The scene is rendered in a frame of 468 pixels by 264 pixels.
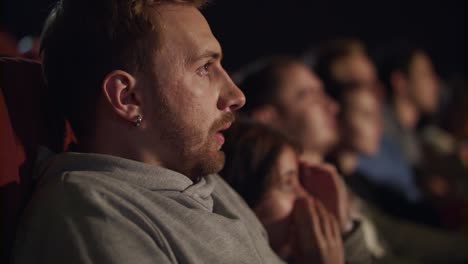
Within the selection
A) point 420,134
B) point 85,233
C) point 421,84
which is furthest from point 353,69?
point 85,233

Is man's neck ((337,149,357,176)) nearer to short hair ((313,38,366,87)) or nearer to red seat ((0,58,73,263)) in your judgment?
short hair ((313,38,366,87))

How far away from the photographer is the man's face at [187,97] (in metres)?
0.83

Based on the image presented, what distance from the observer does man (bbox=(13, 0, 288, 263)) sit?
74cm

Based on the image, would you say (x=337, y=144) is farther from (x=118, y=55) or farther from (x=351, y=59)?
(x=118, y=55)

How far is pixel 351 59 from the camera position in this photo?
2115 millimetres

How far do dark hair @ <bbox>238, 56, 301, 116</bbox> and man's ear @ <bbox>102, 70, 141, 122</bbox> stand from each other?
675 mm

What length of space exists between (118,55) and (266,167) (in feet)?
1.40

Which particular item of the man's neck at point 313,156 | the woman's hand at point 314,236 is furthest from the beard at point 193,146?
the man's neck at point 313,156

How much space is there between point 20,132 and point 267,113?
0.83 m

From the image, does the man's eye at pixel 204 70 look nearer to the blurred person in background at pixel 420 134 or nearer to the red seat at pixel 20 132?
the red seat at pixel 20 132

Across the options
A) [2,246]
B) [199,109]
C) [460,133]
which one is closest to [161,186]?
[199,109]

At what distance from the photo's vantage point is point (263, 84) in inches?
60.6

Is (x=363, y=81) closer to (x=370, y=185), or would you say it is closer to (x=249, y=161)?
(x=370, y=185)

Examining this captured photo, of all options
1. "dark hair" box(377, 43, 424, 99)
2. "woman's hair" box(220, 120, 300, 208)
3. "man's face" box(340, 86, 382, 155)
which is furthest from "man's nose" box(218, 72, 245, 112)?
"dark hair" box(377, 43, 424, 99)
